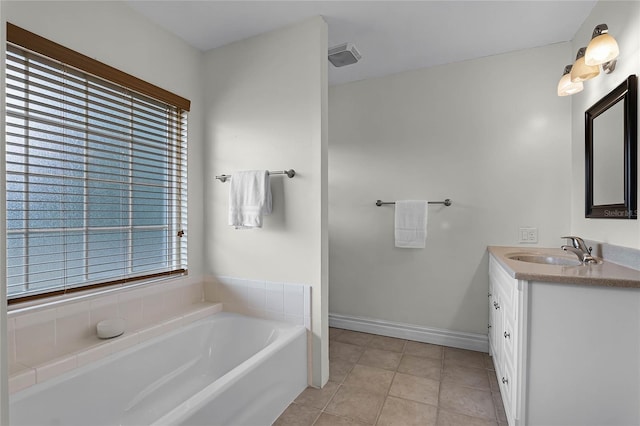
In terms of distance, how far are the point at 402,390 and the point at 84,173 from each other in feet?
7.35

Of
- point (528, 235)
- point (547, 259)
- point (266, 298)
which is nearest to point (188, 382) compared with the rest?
point (266, 298)

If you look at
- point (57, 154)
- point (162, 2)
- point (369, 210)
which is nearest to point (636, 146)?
point (369, 210)

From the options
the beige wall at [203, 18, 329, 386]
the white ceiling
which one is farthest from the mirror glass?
the beige wall at [203, 18, 329, 386]

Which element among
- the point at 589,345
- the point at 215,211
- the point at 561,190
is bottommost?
the point at 589,345

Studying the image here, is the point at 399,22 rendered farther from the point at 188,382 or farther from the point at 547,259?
the point at 188,382

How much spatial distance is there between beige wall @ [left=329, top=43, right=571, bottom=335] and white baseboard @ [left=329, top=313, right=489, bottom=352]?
0.05m

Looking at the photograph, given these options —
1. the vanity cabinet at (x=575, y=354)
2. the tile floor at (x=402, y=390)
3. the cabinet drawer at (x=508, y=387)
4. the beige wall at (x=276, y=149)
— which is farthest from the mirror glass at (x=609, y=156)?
the beige wall at (x=276, y=149)

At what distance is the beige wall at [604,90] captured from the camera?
1.52 m

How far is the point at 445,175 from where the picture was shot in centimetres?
267

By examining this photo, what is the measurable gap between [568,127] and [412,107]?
1141 millimetres

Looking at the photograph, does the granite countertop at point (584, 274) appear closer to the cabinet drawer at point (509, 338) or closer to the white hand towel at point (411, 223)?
the cabinet drawer at point (509, 338)

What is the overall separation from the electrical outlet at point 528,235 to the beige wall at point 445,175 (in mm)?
40

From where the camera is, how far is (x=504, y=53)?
2.48m

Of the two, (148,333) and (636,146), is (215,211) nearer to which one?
(148,333)
